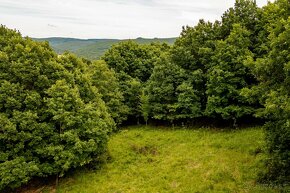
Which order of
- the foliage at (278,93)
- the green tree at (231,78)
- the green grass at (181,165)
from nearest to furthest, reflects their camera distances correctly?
the foliage at (278,93), the green grass at (181,165), the green tree at (231,78)

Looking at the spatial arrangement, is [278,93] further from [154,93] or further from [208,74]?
[154,93]

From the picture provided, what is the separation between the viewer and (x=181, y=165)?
99.0 feet

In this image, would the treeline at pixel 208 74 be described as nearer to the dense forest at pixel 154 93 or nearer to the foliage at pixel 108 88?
the dense forest at pixel 154 93

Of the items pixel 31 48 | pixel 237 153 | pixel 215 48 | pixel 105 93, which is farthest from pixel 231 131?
pixel 31 48

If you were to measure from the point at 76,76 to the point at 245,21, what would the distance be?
2382 cm

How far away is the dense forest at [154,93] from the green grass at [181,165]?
2010 mm

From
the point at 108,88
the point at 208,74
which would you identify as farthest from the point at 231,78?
the point at 108,88

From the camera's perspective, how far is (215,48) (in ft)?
138

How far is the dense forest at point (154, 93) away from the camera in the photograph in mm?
21656

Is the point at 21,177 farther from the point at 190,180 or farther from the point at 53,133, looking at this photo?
the point at 190,180

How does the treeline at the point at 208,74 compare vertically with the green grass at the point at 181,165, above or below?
above

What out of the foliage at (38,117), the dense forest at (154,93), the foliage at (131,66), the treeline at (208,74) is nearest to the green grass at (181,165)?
the dense forest at (154,93)

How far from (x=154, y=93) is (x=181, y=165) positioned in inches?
674

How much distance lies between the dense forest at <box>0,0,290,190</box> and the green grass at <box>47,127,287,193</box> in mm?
2010
